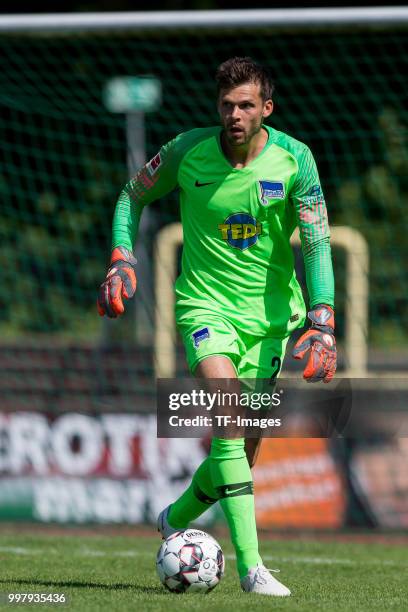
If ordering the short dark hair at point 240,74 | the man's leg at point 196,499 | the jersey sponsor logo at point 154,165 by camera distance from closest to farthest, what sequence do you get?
the short dark hair at point 240,74
the man's leg at point 196,499
the jersey sponsor logo at point 154,165

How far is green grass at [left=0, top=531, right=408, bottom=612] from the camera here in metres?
4.97

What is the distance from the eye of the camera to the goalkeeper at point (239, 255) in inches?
209

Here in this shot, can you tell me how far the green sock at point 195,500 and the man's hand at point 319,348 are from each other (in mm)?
766

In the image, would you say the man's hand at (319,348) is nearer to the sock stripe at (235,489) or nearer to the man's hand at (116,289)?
the sock stripe at (235,489)

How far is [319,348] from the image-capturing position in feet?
17.0

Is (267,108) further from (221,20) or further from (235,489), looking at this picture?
(221,20)

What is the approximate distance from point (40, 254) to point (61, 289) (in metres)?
0.46

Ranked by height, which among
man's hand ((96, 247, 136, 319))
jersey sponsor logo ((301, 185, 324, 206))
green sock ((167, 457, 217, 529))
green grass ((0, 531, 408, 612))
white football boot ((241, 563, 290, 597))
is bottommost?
green grass ((0, 531, 408, 612))

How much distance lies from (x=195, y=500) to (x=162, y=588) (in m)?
0.42

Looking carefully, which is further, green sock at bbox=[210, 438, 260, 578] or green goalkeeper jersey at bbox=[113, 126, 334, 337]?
green goalkeeper jersey at bbox=[113, 126, 334, 337]

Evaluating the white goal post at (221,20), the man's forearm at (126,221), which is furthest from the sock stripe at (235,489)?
the white goal post at (221,20)

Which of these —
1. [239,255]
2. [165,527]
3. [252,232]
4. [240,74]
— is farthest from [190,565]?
[240,74]

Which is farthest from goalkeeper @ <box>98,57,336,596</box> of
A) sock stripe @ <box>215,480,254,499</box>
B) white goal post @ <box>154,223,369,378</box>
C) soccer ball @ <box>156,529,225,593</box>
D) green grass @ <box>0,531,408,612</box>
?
white goal post @ <box>154,223,369,378</box>

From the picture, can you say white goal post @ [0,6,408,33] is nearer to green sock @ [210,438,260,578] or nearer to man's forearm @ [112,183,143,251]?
man's forearm @ [112,183,143,251]
